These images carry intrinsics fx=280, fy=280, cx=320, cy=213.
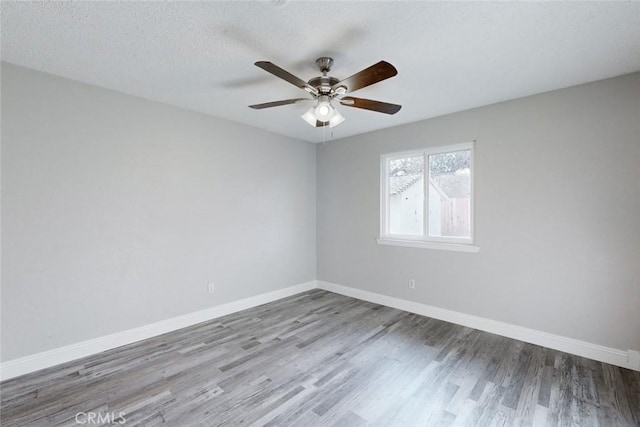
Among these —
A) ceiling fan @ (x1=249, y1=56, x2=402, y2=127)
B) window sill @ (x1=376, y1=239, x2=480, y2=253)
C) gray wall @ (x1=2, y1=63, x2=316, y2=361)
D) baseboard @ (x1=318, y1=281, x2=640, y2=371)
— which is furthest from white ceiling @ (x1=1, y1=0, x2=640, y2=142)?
baseboard @ (x1=318, y1=281, x2=640, y2=371)

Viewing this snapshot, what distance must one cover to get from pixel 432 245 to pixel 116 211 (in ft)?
11.9

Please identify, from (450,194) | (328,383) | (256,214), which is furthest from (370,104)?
(256,214)

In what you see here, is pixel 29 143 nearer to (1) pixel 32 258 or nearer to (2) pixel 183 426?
(1) pixel 32 258

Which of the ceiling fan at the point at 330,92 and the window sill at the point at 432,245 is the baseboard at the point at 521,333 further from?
the ceiling fan at the point at 330,92

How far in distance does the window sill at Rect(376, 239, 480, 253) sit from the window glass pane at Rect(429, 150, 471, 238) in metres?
0.15

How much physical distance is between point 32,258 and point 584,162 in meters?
5.04

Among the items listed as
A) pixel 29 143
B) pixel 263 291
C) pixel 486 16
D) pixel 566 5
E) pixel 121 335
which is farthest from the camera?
pixel 263 291

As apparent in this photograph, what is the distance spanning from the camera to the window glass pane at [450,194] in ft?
11.3

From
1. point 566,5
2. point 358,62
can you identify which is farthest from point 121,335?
point 566,5

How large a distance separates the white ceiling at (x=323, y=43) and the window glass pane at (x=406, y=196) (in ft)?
3.89

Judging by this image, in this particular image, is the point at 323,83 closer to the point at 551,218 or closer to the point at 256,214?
the point at 256,214

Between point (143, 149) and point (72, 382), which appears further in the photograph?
point (143, 149)

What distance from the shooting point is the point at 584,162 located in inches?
104

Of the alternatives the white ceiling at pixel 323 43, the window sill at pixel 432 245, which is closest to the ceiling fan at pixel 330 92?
the white ceiling at pixel 323 43
